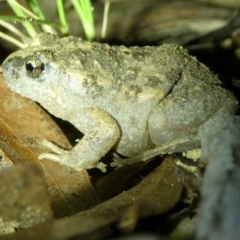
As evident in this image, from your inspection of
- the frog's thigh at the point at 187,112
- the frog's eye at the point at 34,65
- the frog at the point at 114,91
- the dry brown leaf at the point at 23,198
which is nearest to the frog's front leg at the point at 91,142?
the frog at the point at 114,91

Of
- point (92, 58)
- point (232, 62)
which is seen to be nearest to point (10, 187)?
point (92, 58)

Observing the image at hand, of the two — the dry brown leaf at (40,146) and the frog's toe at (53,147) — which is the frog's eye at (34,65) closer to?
the dry brown leaf at (40,146)

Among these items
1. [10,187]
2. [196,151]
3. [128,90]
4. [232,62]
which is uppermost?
[232,62]

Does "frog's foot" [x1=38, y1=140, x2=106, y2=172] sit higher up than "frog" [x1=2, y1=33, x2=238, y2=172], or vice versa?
"frog" [x1=2, y1=33, x2=238, y2=172]

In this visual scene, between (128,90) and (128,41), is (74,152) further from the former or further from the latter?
(128,41)

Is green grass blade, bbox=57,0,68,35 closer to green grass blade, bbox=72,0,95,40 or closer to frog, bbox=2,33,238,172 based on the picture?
green grass blade, bbox=72,0,95,40

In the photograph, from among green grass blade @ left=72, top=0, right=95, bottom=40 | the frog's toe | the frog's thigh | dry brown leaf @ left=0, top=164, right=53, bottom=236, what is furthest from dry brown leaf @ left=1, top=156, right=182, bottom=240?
green grass blade @ left=72, top=0, right=95, bottom=40

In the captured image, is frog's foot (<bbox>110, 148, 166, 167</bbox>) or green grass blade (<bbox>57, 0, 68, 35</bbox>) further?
green grass blade (<bbox>57, 0, 68, 35</bbox>)
